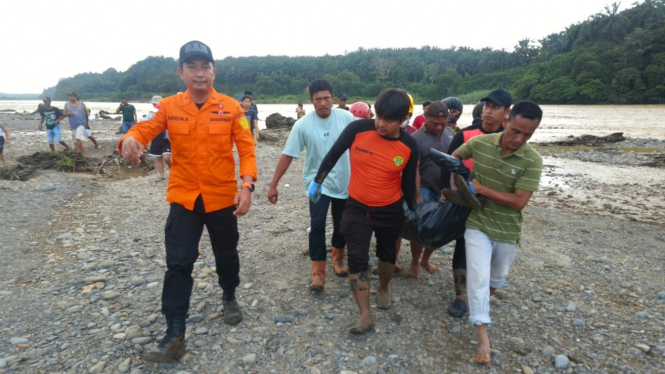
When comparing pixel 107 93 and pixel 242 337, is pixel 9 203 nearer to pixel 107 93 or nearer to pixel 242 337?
pixel 242 337

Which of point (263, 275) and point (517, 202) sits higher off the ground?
point (517, 202)

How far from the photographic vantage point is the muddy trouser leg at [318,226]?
3.80m

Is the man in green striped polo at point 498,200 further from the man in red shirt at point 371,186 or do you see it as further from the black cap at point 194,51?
the black cap at point 194,51

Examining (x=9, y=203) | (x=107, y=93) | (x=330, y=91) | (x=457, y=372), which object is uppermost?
(x=107, y=93)

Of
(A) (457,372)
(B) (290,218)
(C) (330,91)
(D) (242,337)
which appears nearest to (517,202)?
(A) (457,372)

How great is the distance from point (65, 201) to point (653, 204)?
11872 millimetres

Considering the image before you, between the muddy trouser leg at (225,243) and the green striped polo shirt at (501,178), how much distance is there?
1.88m

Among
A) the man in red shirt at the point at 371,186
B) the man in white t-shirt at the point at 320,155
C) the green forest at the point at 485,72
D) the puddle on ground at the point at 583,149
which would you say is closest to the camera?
the man in red shirt at the point at 371,186

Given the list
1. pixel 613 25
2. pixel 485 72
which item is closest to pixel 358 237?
pixel 613 25

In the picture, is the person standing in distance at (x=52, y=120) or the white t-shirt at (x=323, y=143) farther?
the person standing in distance at (x=52, y=120)

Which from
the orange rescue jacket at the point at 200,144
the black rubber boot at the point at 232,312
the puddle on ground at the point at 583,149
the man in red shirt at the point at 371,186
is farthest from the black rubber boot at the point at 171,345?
the puddle on ground at the point at 583,149

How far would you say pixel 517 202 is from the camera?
2730 millimetres

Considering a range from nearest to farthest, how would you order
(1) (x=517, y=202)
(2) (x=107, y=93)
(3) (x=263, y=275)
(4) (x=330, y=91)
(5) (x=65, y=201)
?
(1) (x=517, y=202), (4) (x=330, y=91), (3) (x=263, y=275), (5) (x=65, y=201), (2) (x=107, y=93)

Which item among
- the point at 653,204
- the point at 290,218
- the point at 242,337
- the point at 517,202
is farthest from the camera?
the point at 653,204
